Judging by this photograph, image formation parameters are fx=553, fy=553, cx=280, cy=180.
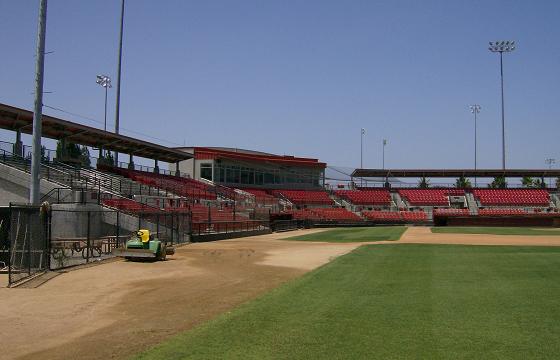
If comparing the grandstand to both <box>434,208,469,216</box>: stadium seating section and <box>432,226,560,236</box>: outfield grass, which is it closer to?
<box>434,208,469,216</box>: stadium seating section

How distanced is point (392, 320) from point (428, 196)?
7640cm

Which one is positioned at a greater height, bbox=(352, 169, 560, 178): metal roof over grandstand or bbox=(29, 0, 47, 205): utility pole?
bbox=(352, 169, 560, 178): metal roof over grandstand

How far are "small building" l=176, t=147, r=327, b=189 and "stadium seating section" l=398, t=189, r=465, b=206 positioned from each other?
1328 centimetres

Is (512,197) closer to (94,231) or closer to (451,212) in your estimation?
(451,212)

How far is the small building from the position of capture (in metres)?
71.3

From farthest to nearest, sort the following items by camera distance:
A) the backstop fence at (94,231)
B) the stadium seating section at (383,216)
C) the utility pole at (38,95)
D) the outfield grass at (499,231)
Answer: the stadium seating section at (383,216), the outfield grass at (499,231), the backstop fence at (94,231), the utility pole at (38,95)

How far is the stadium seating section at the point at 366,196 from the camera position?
80.9 m

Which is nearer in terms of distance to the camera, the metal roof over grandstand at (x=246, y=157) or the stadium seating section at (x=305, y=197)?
the metal roof over grandstand at (x=246, y=157)

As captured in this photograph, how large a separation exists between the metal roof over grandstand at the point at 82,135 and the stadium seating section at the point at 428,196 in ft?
120

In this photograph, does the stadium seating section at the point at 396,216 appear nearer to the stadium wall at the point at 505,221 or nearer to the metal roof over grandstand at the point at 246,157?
the stadium wall at the point at 505,221

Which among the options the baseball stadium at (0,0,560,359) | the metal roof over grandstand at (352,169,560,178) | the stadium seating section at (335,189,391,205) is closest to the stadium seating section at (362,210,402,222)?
the stadium seating section at (335,189,391,205)

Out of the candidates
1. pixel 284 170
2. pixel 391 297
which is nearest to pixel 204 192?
pixel 284 170

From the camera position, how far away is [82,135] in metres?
45.1

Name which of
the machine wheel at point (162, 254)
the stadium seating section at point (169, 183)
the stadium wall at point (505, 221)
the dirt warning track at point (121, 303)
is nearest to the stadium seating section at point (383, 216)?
the stadium wall at point (505, 221)
